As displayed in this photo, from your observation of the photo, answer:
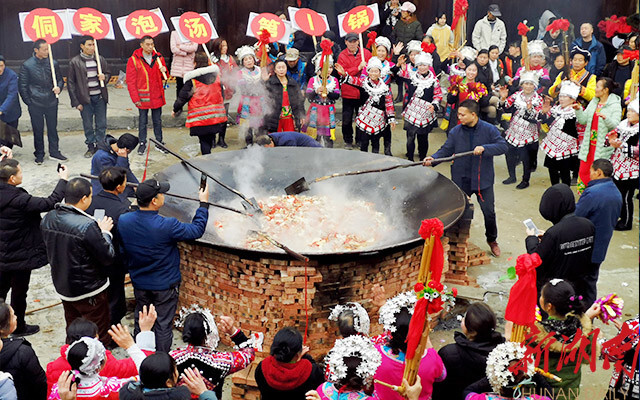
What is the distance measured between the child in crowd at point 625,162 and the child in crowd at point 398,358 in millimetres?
4629

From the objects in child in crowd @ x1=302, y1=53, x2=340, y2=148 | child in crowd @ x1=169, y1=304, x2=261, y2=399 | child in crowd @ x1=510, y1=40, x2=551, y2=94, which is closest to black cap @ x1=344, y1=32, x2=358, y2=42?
child in crowd @ x1=302, y1=53, x2=340, y2=148

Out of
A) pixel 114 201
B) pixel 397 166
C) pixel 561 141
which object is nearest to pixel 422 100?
pixel 561 141

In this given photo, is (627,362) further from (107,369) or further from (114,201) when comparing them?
(114,201)

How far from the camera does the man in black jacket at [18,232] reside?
19.8ft

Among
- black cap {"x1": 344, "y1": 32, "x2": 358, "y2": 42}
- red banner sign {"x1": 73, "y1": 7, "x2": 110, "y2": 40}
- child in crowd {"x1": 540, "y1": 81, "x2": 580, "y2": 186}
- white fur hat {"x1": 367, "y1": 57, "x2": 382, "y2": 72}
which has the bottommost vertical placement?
child in crowd {"x1": 540, "y1": 81, "x2": 580, "y2": 186}

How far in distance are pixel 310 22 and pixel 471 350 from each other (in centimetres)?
816

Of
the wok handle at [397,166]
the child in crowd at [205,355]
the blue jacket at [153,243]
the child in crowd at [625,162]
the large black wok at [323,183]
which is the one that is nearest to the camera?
the child in crowd at [205,355]

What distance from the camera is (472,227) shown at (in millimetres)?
9180

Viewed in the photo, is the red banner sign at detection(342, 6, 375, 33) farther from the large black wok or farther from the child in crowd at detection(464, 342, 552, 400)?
the child in crowd at detection(464, 342, 552, 400)

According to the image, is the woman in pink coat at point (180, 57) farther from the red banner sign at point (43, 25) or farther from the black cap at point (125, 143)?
the black cap at point (125, 143)

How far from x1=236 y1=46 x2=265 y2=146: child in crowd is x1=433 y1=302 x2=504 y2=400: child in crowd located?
278 inches

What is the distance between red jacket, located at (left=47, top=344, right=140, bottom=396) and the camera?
14.1ft

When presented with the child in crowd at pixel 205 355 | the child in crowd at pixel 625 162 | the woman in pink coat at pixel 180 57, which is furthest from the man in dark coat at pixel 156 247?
the woman in pink coat at pixel 180 57

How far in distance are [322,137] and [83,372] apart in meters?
7.86
